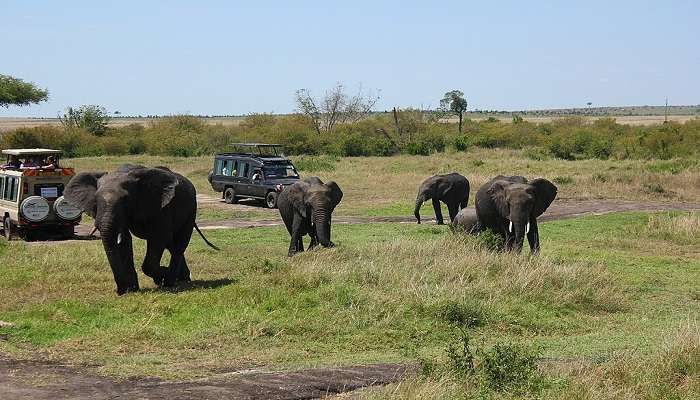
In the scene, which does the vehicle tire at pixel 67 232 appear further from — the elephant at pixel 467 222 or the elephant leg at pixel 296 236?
the elephant at pixel 467 222

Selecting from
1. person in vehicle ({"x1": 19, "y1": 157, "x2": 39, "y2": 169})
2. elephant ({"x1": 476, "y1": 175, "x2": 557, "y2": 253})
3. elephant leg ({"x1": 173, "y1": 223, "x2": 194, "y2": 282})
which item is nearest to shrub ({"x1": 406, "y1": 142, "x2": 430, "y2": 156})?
person in vehicle ({"x1": 19, "y1": 157, "x2": 39, "y2": 169})

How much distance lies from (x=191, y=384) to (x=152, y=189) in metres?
6.70

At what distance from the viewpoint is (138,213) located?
16.2 meters

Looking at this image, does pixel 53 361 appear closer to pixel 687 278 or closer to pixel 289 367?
pixel 289 367

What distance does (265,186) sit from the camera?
116 ft

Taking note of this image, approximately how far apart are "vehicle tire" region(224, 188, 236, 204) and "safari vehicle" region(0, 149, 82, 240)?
39.7 feet

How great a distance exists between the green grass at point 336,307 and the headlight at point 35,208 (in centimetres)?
327

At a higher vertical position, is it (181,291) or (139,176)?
(139,176)

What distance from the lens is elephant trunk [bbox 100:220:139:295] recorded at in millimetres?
15445

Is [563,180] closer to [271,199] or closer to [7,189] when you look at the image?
[271,199]

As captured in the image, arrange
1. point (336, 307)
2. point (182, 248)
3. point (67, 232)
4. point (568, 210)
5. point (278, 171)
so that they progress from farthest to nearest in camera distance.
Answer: point (278, 171) < point (568, 210) < point (67, 232) < point (182, 248) < point (336, 307)

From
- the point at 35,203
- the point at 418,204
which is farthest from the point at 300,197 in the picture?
the point at 418,204

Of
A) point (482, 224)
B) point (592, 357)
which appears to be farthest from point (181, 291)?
point (482, 224)

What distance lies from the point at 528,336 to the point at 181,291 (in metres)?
5.41
